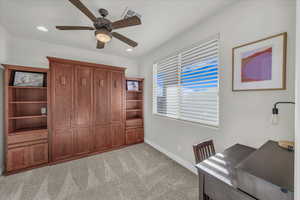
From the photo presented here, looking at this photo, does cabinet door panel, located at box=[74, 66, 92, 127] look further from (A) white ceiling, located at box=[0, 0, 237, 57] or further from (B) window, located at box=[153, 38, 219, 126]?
(B) window, located at box=[153, 38, 219, 126]

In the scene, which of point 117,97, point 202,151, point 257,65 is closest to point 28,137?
point 117,97

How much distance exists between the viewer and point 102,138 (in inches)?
122

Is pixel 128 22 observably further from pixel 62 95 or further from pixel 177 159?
pixel 177 159

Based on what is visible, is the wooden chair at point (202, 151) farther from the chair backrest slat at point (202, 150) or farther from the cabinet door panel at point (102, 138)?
the cabinet door panel at point (102, 138)

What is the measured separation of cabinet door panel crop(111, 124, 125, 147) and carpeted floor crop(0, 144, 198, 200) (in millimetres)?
618

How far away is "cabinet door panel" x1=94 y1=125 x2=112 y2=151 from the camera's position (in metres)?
3.03

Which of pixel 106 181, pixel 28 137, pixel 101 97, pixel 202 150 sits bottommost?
pixel 106 181

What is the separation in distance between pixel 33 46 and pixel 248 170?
4.21 m

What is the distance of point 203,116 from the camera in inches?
84.7

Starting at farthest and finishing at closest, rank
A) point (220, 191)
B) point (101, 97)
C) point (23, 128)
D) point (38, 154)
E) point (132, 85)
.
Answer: point (132, 85) < point (101, 97) < point (23, 128) < point (38, 154) < point (220, 191)

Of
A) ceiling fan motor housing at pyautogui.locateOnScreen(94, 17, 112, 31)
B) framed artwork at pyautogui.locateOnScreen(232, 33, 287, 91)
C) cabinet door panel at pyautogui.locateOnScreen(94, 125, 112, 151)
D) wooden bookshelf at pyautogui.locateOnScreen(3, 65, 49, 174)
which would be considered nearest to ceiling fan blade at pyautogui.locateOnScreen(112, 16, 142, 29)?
ceiling fan motor housing at pyautogui.locateOnScreen(94, 17, 112, 31)

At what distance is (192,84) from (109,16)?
1.87 metres

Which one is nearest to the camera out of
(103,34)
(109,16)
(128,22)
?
(128,22)

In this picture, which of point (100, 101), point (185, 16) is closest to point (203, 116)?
point (185, 16)
